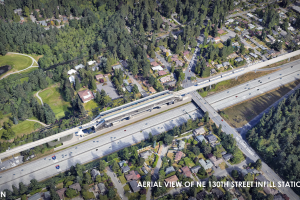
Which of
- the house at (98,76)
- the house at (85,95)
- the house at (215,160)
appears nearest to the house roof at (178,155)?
the house at (215,160)

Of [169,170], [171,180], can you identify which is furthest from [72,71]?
[171,180]

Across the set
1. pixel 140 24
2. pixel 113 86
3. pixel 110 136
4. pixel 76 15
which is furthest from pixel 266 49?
pixel 76 15

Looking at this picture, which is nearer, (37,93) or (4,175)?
(4,175)

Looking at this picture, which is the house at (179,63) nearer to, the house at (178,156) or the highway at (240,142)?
the highway at (240,142)

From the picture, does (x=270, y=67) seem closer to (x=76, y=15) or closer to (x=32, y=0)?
(x=76, y=15)

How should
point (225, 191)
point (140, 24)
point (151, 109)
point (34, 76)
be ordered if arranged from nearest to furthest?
point (225, 191) → point (151, 109) → point (34, 76) → point (140, 24)

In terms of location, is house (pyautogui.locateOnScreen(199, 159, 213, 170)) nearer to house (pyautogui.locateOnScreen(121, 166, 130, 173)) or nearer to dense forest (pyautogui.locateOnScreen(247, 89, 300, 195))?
→ dense forest (pyautogui.locateOnScreen(247, 89, 300, 195))

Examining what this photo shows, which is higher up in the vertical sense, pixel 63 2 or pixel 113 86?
pixel 63 2
